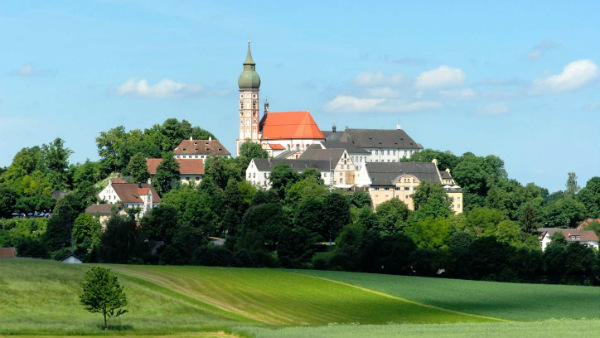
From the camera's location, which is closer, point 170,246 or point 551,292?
point 551,292

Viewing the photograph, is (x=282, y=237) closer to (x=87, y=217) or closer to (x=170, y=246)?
(x=170, y=246)

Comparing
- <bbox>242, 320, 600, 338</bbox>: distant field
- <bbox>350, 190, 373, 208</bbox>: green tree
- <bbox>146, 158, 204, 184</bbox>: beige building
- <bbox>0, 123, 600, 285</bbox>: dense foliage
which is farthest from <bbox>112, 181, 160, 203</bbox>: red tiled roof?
<bbox>242, 320, 600, 338</bbox>: distant field

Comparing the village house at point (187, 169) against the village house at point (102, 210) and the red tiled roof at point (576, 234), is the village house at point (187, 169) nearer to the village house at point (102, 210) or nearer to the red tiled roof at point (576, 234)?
the village house at point (102, 210)

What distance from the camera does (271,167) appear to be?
18475 cm

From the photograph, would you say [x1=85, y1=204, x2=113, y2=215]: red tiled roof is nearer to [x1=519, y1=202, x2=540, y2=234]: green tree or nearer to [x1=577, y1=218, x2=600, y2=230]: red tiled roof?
[x1=519, y1=202, x2=540, y2=234]: green tree

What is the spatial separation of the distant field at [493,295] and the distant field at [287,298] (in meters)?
2.39

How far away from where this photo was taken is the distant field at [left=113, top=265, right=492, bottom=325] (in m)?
73.8

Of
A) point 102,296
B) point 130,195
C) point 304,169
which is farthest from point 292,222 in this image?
point 102,296

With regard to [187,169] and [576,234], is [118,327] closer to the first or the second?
[576,234]

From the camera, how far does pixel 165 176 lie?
181 meters

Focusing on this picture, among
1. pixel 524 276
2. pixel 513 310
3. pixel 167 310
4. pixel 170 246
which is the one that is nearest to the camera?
pixel 167 310

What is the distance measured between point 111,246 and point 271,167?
216 ft

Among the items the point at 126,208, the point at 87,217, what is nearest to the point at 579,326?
the point at 87,217

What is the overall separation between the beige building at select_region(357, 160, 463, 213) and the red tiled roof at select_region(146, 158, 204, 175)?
23.2 metres
